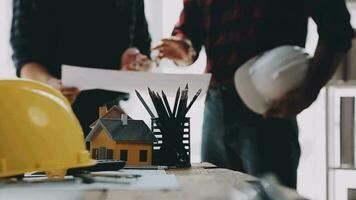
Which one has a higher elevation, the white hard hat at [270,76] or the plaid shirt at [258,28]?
the plaid shirt at [258,28]

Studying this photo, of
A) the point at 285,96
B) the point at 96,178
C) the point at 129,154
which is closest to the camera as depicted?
the point at 96,178

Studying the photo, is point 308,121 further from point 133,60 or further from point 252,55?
point 133,60

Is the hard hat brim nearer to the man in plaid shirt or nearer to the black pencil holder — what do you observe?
the man in plaid shirt

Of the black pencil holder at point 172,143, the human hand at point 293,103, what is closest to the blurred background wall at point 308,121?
the human hand at point 293,103

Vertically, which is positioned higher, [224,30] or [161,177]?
[224,30]

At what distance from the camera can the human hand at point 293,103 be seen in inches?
60.0

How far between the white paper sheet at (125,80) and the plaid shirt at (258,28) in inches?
2.3

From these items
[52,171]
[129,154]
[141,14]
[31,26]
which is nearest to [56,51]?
[31,26]

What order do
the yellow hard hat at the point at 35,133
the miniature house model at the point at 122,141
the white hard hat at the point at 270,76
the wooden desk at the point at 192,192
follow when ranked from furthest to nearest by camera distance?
1. the white hard hat at the point at 270,76
2. the miniature house model at the point at 122,141
3. the yellow hard hat at the point at 35,133
4. the wooden desk at the point at 192,192

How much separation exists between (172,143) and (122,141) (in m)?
0.12

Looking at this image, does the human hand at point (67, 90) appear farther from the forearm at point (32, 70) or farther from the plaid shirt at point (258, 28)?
the plaid shirt at point (258, 28)

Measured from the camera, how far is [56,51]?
1563 millimetres

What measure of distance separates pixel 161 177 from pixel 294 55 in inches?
26.9

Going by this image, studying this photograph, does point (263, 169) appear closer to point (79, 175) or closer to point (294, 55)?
point (294, 55)
